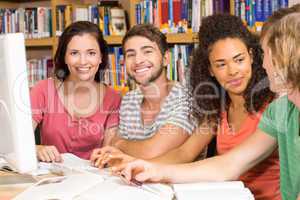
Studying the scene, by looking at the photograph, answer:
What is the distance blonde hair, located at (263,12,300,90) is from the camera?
1062mm

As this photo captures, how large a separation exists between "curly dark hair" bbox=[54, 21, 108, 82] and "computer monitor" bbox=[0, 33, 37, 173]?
965 millimetres

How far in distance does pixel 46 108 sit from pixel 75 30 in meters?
0.37

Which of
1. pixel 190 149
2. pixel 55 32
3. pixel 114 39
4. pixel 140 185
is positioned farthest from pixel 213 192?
pixel 55 32

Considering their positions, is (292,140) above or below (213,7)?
below

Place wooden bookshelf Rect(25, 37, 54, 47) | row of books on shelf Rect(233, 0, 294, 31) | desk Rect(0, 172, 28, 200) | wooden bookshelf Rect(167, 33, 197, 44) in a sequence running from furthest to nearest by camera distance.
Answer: wooden bookshelf Rect(25, 37, 54, 47) < wooden bookshelf Rect(167, 33, 197, 44) < row of books on shelf Rect(233, 0, 294, 31) < desk Rect(0, 172, 28, 200)

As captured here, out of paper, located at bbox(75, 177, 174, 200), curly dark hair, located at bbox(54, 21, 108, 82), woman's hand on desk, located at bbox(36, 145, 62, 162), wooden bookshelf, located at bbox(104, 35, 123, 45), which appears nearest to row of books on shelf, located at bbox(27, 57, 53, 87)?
wooden bookshelf, located at bbox(104, 35, 123, 45)

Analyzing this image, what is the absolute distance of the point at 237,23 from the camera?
1756 millimetres

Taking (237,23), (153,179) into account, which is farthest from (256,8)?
(153,179)

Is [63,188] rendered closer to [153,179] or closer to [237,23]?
[153,179]

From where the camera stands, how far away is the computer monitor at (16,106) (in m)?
1.10

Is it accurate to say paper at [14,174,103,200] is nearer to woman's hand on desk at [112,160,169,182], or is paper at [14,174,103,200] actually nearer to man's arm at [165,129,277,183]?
woman's hand on desk at [112,160,169,182]

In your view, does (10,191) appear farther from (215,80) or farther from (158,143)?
(215,80)

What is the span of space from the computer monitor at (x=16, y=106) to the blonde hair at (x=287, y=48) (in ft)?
1.94

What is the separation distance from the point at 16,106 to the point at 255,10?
176cm
